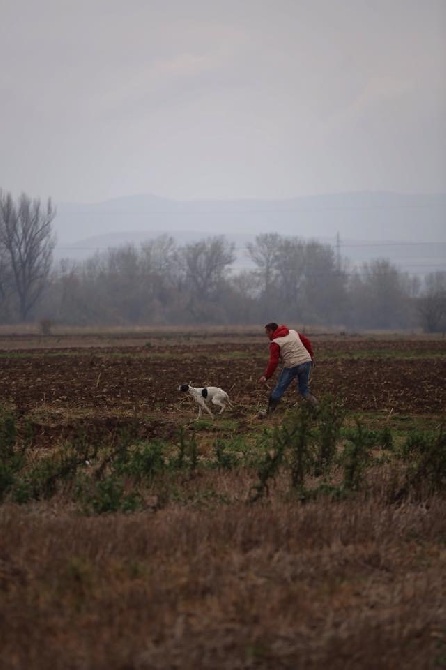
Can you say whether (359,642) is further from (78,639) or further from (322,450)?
(322,450)

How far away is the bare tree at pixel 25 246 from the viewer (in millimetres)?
88250

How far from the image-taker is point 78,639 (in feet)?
20.1

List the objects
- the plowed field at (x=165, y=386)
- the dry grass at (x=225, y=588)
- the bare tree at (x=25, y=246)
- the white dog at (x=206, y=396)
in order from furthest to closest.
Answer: the bare tree at (x=25, y=246)
the white dog at (x=206, y=396)
the plowed field at (x=165, y=386)
the dry grass at (x=225, y=588)

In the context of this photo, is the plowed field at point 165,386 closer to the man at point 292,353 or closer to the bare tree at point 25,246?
the man at point 292,353

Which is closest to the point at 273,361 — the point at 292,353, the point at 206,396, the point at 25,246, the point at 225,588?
the point at 292,353

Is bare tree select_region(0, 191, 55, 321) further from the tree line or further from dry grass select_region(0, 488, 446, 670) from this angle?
dry grass select_region(0, 488, 446, 670)

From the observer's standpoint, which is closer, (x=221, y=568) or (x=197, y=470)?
(x=221, y=568)

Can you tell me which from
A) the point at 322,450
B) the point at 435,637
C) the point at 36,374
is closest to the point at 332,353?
the point at 36,374

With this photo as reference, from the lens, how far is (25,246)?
88.9 metres

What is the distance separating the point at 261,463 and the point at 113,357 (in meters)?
24.0

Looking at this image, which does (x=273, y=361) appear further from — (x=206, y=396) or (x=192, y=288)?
(x=192, y=288)

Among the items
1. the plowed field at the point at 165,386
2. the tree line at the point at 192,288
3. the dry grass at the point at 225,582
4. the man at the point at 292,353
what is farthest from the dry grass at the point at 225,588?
the tree line at the point at 192,288

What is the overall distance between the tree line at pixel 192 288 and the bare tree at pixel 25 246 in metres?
0.09

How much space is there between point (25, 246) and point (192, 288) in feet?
87.7
